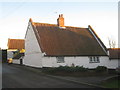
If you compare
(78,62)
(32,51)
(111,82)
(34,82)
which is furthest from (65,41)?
(111,82)

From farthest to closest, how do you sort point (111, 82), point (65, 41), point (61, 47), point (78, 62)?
point (65, 41), point (61, 47), point (78, 62), point (111, 82)

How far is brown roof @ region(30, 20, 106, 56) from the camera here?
84.8 feet

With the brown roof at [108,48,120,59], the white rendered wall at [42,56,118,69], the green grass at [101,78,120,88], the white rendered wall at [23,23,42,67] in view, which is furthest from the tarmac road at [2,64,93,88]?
the brown roof at [108,48,120,59]

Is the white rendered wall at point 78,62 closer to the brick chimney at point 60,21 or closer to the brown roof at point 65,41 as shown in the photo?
the brown roof at point 65,41

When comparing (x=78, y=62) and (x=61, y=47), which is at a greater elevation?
(x=61, y=47)

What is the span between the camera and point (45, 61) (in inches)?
956

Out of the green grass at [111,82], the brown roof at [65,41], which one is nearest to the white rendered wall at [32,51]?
the brown roof at [65,41]

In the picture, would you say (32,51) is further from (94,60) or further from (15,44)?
(15,44)

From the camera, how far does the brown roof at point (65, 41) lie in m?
25.9

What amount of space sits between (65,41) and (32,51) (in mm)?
6340

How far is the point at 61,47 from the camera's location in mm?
26578

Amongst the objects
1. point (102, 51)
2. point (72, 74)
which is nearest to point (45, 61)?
point (72, 74)

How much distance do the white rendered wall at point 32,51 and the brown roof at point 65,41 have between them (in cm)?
138

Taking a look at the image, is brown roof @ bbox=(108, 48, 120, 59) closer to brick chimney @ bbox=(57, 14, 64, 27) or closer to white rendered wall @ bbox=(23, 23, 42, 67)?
brick chimney @ bbox=(57, 14, 64, 27)
